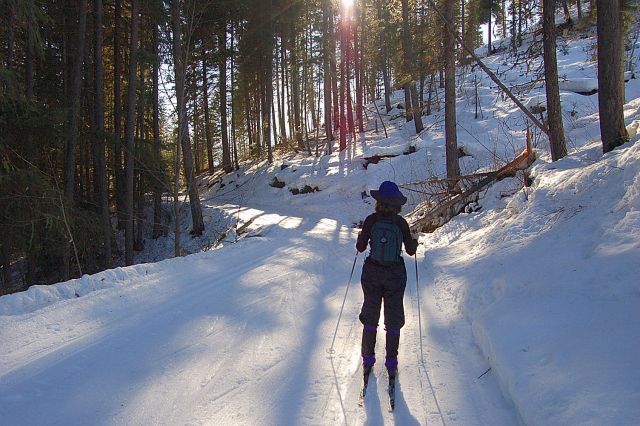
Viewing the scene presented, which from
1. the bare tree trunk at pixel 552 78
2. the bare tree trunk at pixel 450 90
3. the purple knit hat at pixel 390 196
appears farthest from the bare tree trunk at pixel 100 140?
the bare tree trunk at pixel 552 78

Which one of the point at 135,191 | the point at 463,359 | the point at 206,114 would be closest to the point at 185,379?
the point at 463,359

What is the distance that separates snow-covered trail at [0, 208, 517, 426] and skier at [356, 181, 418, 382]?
1.25 feet

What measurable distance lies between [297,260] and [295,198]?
12.9 meters

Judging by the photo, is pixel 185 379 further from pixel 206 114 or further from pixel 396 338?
pixel 206 114

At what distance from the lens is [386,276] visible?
3.73 m

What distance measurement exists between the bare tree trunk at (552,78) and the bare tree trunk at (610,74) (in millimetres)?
1444

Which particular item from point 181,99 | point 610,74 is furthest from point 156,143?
point 610,74

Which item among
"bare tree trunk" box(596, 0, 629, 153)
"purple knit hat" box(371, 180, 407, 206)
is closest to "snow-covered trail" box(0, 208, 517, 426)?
"purple knit hat" box(371, 180, 407, 206)

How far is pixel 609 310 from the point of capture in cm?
333

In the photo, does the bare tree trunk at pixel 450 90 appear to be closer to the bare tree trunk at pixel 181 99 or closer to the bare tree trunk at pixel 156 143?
the bare tree trunk at pixel 181 99

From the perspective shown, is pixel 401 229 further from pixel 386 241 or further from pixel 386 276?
pixel 386 276

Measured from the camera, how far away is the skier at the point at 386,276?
3.69 m

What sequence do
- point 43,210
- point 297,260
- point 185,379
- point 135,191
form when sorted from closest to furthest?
point 185,379
point 297,260
point 43,210
point 135,191

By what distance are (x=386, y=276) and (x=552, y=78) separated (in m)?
8.21
